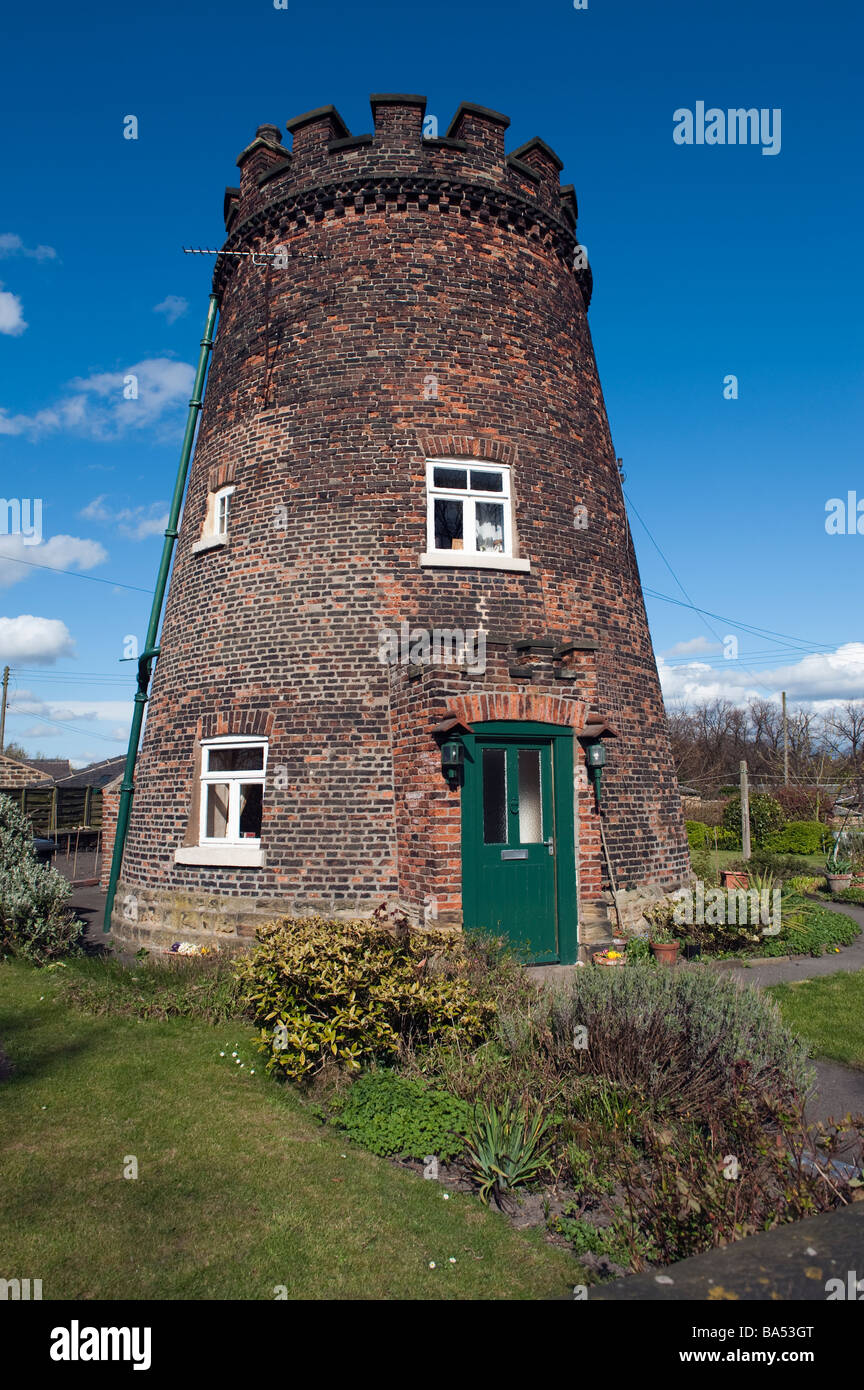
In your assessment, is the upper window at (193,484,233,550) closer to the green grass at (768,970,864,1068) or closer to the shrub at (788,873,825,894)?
the green grass at (768,970,864,1068)

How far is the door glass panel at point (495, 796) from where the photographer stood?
920 cm

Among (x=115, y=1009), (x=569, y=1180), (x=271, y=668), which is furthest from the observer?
(x=271, y=668)

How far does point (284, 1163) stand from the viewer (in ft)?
15.6

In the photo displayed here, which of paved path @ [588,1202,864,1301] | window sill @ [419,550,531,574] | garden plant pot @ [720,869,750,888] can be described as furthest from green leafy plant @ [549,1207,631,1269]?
garden plant pot @ [720,869,750,888]

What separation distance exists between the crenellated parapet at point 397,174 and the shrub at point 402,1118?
11.0m

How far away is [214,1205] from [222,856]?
609 centimetres

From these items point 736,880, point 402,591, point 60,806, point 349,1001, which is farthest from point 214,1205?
point 60,806

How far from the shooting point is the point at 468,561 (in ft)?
33.3

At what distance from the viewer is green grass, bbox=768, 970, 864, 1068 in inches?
261

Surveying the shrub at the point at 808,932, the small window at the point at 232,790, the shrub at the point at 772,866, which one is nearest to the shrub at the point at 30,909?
the small window at the point at 232,790

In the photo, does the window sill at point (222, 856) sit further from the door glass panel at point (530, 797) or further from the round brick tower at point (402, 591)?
the door glass panel at point (530, 797)

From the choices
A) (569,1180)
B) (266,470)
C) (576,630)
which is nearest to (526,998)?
(569,1180)
